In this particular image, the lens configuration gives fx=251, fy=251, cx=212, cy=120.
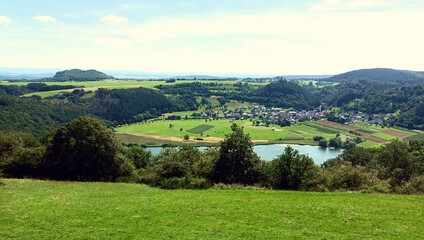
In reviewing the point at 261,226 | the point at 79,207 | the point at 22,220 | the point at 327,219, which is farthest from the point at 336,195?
the point at 22,220

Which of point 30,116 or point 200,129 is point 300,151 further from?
point 30,116

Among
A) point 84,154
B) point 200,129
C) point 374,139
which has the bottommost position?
point 200,129

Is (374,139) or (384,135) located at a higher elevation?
(384,135)

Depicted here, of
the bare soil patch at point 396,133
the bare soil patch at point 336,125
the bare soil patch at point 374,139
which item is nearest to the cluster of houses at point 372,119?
the bare soil patch at point 336,125

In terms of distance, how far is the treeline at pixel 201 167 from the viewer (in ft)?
90.8

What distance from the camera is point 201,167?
105 feet

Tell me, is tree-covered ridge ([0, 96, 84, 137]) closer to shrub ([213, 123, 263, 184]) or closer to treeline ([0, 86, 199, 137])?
treeline ([0, 86, 199, 137])

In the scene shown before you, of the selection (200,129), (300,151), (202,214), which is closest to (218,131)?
(200,129)

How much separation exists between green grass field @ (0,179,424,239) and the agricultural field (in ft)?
324

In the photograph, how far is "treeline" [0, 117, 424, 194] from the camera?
27.7m

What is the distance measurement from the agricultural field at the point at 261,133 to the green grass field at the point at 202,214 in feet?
324

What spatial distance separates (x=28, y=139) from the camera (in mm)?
38188

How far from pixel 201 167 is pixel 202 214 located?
43.0 ft

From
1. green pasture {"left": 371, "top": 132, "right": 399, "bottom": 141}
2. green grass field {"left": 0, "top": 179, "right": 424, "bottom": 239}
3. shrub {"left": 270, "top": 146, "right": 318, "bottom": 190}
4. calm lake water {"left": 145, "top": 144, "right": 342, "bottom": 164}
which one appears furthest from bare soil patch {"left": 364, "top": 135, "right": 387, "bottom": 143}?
green grass field {"left": 0, "top": 179, "right": 424, "bottom": 239}
